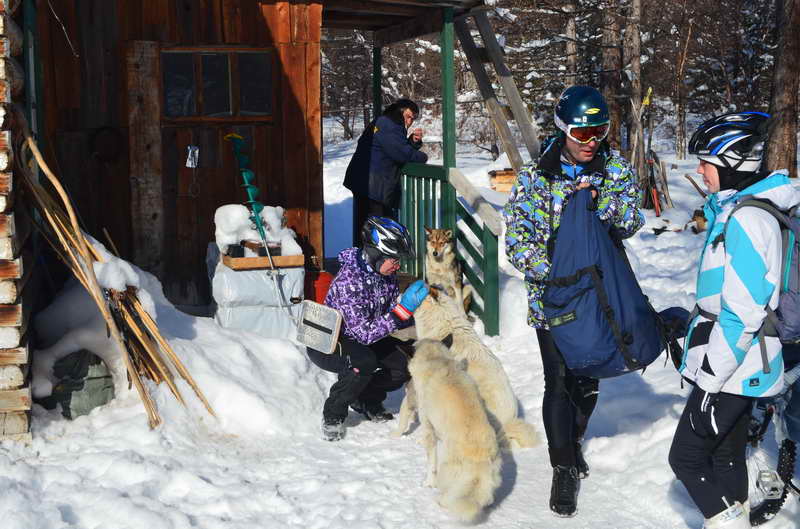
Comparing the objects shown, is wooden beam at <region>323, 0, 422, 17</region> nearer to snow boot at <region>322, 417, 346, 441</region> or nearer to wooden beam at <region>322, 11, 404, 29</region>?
wooden beam at <region>322, 11, 404, 29</region>

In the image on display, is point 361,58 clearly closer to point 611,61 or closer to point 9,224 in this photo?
point 611,61

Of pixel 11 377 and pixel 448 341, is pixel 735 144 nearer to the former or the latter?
pixel 448 341

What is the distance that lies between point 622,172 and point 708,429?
4.78ft

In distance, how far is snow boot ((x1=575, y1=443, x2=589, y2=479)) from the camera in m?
4.36

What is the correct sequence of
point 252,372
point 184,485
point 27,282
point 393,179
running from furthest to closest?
point 393,179 → point 252,372 → point 27,282 → point 184,485

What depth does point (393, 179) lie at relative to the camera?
8.92m

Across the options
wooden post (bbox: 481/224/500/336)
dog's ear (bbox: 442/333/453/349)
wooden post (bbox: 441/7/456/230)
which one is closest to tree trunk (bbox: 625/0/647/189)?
wooden post (bbox: 441/7/456/230)

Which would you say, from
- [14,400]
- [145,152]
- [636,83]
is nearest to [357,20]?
[145,152]

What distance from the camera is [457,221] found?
8.27 meters

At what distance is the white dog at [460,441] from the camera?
3.78 meters

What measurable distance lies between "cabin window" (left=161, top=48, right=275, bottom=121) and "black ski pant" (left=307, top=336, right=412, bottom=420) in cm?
281

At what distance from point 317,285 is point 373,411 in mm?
2016

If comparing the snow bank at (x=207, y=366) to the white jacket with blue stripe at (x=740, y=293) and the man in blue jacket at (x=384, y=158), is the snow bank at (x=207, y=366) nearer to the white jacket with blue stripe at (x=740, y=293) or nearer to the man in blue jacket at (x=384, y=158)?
the white jacket with blue stripe at (x=740, y=293)

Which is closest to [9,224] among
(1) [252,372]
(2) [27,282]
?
(2) [27,282]
